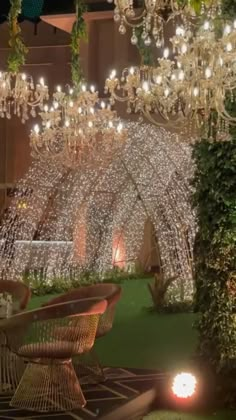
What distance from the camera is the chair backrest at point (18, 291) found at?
250 inches

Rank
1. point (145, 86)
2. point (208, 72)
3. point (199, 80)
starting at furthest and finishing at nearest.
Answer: point (145, 86) → point (199, 80) → point (208, 72)

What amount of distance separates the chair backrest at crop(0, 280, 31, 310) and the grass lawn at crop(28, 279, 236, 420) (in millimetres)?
925

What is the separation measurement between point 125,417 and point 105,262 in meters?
8.23

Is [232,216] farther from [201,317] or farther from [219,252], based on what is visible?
[201,317]

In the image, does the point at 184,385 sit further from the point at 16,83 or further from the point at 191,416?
the point at 16,83

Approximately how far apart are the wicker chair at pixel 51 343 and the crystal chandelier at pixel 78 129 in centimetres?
410

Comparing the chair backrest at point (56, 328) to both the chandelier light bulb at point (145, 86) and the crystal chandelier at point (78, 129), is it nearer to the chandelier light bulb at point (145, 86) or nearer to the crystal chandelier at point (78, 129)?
the chandelier light bulb at point (145, 86)

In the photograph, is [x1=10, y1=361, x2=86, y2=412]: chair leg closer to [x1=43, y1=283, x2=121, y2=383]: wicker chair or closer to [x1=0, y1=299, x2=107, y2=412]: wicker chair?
[x1=0, y1=299, x2=107, y2=412]: wicker chair

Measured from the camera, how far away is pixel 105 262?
13.0 m

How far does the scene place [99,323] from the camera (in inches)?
227

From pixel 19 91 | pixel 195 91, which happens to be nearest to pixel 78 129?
pixel 19 91

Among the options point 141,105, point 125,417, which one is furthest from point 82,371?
point 141,105

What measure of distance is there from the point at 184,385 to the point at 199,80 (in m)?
2.17

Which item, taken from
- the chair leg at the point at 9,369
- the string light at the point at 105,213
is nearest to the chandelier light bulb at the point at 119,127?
the string light at the point at 105,213
